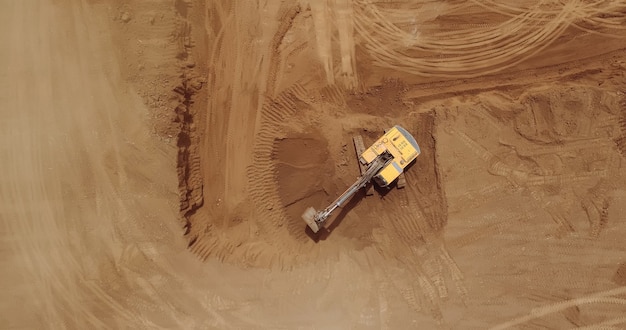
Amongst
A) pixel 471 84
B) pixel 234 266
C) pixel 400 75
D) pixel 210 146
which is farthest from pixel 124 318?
pixel 471 84

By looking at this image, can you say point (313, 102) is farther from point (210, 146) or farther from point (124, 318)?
point (124, 318)

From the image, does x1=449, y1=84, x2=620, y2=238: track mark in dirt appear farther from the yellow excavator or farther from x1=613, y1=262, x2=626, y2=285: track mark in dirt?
the yellow excavator

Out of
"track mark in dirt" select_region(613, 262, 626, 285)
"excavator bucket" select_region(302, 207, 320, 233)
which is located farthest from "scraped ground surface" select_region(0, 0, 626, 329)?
"excavator bucket" select_region(302, 207, 320, 233)

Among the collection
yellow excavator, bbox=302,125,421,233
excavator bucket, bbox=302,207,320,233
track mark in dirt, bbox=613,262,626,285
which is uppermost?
yellow excavator, bbox=302,125,421,233

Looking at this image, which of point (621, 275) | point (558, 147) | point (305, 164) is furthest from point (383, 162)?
point (621, 275)

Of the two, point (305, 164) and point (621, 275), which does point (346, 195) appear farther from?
point (621, 275)

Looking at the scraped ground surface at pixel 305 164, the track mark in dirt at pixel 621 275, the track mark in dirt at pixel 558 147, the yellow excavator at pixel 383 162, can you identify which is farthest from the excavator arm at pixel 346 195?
the track mark in dirt at pixel 621 275
